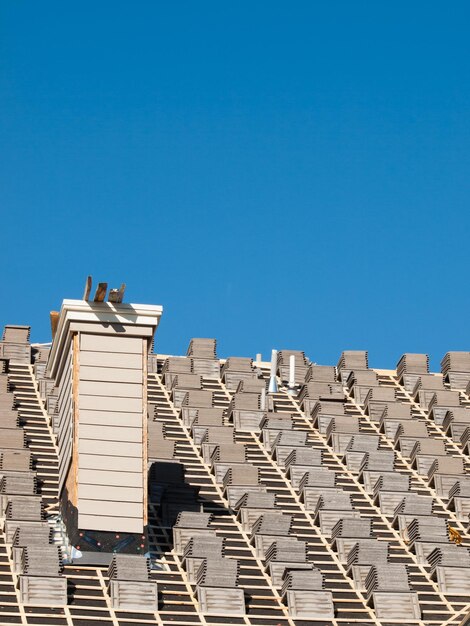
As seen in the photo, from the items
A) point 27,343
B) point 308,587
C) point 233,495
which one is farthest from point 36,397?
point 308,587

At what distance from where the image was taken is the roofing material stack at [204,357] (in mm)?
64938

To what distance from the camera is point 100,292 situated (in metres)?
52.3

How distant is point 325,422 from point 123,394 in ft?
34.8

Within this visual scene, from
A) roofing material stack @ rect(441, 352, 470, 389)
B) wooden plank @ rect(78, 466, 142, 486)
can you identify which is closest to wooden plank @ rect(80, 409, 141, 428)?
wooden plank @ rect(78, 466, 142, 486)

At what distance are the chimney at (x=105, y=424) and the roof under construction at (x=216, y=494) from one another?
0.04 metres

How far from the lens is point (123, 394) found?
52156mm

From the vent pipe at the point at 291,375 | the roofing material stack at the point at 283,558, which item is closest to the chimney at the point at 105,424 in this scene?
the roofing material stack at the point at 283,558

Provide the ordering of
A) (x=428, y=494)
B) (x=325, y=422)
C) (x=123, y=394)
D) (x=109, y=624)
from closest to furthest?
(x=109, y=624), (x=123, y=394), (x=428, y=494), (x=325, y=422)

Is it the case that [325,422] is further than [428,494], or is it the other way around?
[325,422]

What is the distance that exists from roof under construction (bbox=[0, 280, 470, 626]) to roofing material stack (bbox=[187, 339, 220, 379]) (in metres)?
0.19

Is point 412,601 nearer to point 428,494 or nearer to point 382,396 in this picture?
point 428,494

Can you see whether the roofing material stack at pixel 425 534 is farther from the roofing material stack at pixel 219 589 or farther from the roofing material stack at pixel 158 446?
the roofing material stack at pixel 158 446

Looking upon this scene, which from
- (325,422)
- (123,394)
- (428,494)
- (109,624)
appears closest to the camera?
(109,624)

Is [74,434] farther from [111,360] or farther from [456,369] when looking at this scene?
[456,369]
